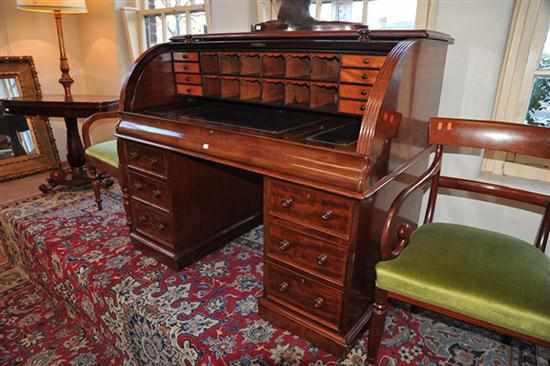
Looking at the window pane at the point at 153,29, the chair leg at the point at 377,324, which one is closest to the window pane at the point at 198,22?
the window pane at the point at 153,29

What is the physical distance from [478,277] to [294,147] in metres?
0.69

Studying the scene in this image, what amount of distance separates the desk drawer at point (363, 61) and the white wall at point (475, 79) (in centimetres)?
60

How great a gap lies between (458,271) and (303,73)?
968 mm

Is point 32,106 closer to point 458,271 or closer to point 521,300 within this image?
point 458,271

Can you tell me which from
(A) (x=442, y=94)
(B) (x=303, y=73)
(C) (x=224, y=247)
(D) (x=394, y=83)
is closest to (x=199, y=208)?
A: (C) (x=224, y=247)

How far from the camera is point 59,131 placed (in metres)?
3.56

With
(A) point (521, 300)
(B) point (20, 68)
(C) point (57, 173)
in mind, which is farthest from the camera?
(B) point (20, 68)

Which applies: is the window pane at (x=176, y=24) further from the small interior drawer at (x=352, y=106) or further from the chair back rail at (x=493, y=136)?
the chair back rail at (x=493, y=136)

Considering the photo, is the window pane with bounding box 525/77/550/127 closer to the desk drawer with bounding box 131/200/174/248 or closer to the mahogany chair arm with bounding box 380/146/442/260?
the mahogany chair arm with bounding box 380/146/442/260

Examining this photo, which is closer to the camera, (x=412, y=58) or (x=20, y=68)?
(x=412, y=58)

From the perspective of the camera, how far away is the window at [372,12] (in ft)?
6.02

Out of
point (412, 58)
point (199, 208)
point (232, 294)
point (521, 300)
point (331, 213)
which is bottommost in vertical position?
point (232, 294)

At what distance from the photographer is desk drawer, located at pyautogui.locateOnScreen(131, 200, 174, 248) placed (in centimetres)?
184

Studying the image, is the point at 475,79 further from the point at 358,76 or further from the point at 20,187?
the point at 20,187
